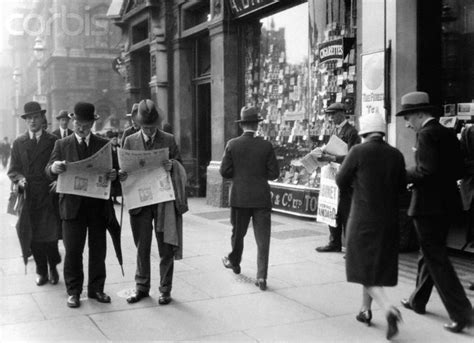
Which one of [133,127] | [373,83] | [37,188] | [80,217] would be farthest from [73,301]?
[373,83]

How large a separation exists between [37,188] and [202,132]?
9197 millimetres

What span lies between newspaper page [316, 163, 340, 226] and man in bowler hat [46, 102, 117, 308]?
10.7 ft

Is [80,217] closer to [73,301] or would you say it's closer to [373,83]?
[73,301]

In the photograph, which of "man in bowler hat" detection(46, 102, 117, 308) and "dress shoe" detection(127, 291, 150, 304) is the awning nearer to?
→ "man in bowler hat" detection(46, 102, 117, 308)

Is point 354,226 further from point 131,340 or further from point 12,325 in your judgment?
point 12,325

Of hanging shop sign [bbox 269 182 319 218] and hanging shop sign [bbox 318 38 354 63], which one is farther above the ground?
hanging shop sign [bbox 318 38 354 63]

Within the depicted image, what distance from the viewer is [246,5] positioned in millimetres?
12555

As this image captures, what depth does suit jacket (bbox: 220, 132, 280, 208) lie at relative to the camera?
6.52 meters

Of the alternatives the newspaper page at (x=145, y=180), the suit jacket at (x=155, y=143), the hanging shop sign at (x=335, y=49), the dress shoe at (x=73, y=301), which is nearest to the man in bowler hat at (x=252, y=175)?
the suit jacket at (x=155, y=143)

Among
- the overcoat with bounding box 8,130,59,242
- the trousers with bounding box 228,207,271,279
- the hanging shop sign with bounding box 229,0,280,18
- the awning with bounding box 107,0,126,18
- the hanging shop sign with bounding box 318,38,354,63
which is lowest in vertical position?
the trousers with bounding box 228,207,271,279

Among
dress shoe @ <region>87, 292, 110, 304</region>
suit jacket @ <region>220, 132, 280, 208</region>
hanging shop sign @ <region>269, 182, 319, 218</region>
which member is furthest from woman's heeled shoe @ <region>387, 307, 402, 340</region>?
hanging shop sign @ <region>269, 182, 319, 218</region>

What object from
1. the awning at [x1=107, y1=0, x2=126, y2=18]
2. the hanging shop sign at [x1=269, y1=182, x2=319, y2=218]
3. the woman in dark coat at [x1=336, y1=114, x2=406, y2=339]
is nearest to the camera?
the woman in dark coat at [x1=336, y1=114, x2=406, y2=339]

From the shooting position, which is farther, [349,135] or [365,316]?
[349,135]

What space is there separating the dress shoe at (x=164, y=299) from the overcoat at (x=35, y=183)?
64.7 inches
